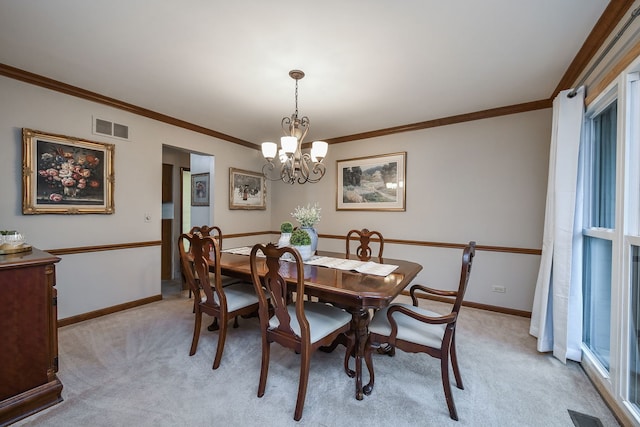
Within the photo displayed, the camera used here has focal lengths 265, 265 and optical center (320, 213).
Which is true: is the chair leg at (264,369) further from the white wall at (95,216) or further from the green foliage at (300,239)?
the white wall at (95,216)

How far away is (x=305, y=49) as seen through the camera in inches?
80.7

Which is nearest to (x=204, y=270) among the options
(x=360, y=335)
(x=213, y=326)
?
(x=213, y=326)

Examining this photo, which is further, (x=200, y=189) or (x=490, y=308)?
(x=200, y=189)

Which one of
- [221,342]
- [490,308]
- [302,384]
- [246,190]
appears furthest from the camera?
[246,190]

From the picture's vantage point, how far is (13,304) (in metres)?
1.53

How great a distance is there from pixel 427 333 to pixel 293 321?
854 mm

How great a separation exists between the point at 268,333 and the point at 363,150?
3.23 m

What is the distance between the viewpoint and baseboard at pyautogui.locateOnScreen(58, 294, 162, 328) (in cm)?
270

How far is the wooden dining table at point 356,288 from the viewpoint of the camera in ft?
5.13

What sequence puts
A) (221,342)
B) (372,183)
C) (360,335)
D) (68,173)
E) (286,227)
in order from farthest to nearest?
1. (372,183)
2. (68,173)
3. (286,227)
4. (221,342)
5. (360,335)

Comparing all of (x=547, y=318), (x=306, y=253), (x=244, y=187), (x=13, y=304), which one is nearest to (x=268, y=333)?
(x=306, y=253)

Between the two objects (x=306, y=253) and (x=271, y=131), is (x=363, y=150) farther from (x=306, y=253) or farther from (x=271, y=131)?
(x=306, y=253)

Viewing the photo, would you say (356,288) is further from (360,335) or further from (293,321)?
(293,321)

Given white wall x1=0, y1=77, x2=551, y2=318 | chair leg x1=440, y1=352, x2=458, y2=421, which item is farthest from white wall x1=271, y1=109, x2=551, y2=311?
chair leg x1=440, y1=352, x2=458, y2=421
